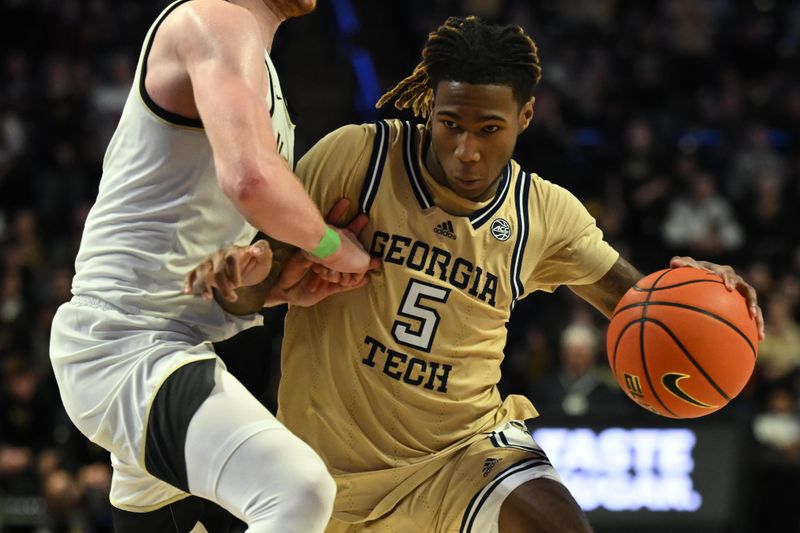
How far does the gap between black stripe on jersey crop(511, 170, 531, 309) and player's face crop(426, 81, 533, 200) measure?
244 mm

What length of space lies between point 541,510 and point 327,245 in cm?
107

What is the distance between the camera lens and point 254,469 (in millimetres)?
3057

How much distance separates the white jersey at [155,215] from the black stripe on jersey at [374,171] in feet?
2.11

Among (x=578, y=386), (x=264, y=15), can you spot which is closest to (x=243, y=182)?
(x=264, y=15)

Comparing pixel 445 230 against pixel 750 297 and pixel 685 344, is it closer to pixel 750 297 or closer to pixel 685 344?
pixel 685 344

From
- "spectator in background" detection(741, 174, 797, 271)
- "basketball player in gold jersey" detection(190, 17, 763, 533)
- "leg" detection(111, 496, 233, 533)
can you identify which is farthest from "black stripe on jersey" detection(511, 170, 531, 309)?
"spectator in background" detection(741, 174, 797, 271)

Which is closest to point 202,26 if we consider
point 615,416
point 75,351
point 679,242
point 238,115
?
point 238,115

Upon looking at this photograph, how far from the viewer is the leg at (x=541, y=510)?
3.59m

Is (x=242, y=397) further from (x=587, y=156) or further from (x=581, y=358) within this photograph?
(x=587, y=156)

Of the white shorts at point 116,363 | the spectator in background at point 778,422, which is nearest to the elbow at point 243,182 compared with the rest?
the white shorts at point 116,363

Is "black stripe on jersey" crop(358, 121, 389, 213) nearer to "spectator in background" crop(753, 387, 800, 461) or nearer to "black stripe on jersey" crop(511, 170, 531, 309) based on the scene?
"black stripe on jersey" crop(511, 170, 531, 309)

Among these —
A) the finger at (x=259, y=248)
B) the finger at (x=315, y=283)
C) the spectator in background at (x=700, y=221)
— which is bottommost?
the finger at (x=315, y=283)

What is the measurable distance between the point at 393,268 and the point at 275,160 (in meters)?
0.86

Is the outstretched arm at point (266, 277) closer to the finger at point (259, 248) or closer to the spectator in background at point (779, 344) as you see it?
the finger at point (259, 248)
